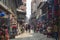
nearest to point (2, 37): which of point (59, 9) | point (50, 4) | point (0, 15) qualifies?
point (0, 15)

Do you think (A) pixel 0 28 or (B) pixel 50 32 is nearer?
(A) pixel 0 28

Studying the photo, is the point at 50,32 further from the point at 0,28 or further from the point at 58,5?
the point at 0,28

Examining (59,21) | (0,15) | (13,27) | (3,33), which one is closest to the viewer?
(3,33)

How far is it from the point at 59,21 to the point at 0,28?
6947mm

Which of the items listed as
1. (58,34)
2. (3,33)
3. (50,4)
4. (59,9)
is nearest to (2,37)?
(3,33)

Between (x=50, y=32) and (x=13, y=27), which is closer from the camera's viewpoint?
(x=50, y=32)

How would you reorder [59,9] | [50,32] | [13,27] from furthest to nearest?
1. [13,27]
2. [50,32]
3. [59,9]

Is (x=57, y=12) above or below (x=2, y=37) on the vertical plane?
above

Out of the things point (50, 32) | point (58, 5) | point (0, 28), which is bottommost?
point (50, 32)

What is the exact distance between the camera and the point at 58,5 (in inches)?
824

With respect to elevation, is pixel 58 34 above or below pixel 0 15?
below

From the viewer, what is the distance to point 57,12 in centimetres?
2122

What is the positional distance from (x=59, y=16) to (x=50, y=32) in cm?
614

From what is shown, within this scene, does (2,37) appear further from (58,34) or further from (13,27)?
(13,27)
